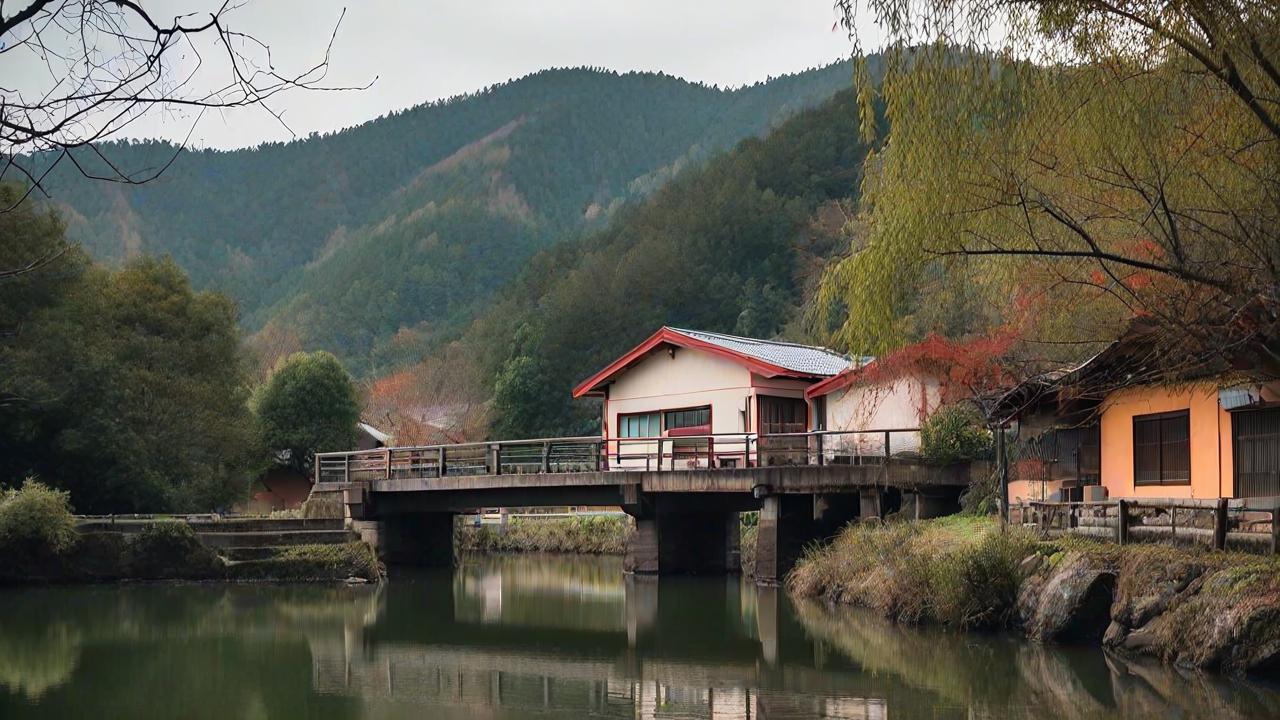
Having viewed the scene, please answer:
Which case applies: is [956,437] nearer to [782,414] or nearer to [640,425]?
[782,414]

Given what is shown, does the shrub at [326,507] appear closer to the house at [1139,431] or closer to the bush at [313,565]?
the bush at [313,565]

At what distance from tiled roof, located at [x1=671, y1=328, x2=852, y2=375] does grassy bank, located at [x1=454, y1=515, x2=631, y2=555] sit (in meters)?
7.43

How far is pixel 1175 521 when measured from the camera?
55.2 ft

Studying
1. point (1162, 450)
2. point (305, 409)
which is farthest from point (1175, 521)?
point (305, 409)

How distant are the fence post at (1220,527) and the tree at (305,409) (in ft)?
131

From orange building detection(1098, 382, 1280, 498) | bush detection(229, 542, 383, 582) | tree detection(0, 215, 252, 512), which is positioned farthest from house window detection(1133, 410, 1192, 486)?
tree detection(0, 215, 252, 512)

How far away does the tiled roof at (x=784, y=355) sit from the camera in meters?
35.3

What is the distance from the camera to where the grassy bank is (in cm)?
4238

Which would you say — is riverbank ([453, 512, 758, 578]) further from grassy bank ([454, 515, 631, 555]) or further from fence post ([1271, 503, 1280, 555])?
fence post ([1271, 503, 1280, 555])

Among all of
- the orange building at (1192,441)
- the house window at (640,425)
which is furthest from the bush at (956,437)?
the house window at (640,425)

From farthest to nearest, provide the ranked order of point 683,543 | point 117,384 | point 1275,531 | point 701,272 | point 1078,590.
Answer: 1. point 701,272
2. point 117,384
3. point 683,543
4. point 1078,590
5. point 1275,531

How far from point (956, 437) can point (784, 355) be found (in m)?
11.3

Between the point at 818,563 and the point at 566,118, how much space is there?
114 meters

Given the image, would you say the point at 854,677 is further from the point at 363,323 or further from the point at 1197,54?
the point at 363,323
